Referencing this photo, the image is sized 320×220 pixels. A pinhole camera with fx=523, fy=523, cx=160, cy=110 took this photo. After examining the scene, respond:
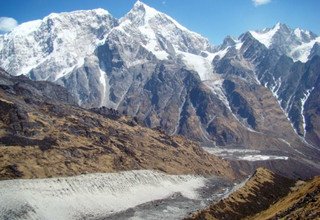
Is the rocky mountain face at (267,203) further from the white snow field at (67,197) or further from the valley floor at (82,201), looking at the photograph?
the white snow field at (67,197)

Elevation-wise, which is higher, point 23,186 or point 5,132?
point 5,132

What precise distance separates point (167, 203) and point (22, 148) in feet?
184

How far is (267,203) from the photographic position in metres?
160

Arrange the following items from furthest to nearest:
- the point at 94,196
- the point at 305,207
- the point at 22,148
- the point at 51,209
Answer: the point at 22,148
the point at 94,196
the point at 51,209
the point at 305,207

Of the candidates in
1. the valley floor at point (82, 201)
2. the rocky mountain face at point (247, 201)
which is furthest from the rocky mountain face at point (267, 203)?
the valley floor at point (82, 201)

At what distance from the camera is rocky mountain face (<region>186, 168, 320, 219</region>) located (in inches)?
3420

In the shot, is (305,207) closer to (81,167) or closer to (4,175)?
(4,175)

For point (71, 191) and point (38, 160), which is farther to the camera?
point (38, 160)

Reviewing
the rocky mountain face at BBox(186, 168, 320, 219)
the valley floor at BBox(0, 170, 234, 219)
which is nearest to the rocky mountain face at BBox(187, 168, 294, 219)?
the rocky mountain face at BBox(186, 168, 320, 219)

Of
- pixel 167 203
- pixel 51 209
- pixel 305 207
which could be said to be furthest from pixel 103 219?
pixel 305 207

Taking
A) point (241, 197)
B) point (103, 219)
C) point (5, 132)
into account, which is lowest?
point (103, 219)

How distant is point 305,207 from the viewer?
83750 millimetres

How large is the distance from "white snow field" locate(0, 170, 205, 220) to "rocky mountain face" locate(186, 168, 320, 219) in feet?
125

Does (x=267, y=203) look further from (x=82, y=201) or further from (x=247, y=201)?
(x=82, y=201)
